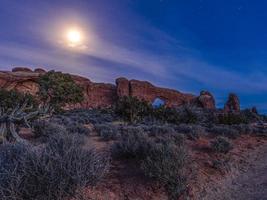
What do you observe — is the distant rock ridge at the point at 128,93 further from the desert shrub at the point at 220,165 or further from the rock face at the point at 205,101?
the desert shrub at the point at 220,165

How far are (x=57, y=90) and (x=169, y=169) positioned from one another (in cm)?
1485

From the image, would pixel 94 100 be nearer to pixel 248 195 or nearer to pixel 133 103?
pixel 133 103

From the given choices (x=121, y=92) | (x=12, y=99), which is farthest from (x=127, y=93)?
(x=12, y=99)

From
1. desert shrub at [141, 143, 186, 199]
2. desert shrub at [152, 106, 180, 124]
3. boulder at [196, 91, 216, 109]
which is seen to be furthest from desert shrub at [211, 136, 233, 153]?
boulder at [196, 91, 216, 109]

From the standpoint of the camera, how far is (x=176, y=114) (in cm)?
2583

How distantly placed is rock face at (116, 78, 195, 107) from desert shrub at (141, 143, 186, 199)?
73811 millimetres

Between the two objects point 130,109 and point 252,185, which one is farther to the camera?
point 130,109

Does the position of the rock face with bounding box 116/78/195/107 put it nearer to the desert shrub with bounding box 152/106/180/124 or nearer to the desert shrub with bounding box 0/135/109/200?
the desert shrub with bounding box 152/106/180/124

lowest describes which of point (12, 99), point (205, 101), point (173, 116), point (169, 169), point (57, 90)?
point (169, 169)

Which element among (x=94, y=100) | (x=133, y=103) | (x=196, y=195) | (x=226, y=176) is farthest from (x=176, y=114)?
(x=94, y=100)

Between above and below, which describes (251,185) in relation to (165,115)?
below

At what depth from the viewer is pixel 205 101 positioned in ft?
255

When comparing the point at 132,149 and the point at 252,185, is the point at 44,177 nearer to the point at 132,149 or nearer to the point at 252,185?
the point at 132,149

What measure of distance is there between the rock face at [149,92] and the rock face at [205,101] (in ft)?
14.1
